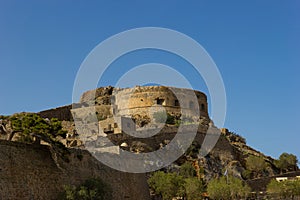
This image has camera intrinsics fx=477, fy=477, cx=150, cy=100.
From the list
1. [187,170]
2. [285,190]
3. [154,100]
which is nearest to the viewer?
[285,190]

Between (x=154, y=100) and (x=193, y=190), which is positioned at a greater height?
(x=154, y=100)

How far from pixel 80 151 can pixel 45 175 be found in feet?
11.2

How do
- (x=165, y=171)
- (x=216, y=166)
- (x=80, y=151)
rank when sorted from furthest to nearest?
1. (x=216, y=166)
2. (x=165, y=171)
3. (x=80, y=151)

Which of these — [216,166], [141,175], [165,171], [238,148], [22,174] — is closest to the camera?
[22,174]

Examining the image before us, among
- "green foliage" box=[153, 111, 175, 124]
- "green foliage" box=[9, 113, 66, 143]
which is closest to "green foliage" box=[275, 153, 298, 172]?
"green foliage" box=[153, 111, 175, 124]

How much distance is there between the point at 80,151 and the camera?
26.3 metres

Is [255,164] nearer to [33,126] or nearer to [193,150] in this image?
[193,150]

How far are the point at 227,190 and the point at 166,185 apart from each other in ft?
15.6

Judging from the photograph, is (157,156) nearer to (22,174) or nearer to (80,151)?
(80,151)

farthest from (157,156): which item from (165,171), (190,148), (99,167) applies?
(99,167)

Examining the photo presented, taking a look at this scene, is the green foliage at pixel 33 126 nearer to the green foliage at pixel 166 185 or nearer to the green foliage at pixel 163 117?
the green foliage at pixel 166 185

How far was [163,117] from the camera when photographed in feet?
161

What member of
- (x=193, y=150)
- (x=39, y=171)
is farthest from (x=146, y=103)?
(x=39, y=171)

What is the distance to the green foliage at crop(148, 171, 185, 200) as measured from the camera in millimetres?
31844
